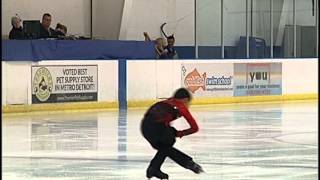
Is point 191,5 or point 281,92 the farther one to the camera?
point 191,5

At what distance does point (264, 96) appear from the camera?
20.7 m

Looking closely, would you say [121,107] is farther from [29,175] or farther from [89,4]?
[29,175]

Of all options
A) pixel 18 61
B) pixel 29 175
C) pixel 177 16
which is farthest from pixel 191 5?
pixel 29 175

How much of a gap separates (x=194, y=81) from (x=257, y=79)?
229 centimetres

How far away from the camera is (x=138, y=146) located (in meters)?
9.48

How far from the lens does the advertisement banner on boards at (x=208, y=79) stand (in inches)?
744

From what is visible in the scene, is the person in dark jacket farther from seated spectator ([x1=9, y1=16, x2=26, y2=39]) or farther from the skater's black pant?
seated spectator ([x1=9, y1=16, x2=26, y2=39])

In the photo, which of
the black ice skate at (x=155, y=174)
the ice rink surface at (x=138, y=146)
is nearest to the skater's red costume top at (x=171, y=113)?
the black ice skate at (x=155, y=174)

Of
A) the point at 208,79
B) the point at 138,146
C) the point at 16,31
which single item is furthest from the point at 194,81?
the point at 138,146

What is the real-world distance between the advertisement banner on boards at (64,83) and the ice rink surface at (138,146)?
0.78 meters

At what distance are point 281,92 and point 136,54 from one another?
15.4ft

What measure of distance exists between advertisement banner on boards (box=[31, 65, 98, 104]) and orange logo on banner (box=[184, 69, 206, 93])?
2638 mm

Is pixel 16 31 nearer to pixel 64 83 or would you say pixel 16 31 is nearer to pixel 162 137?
pixel 64 83

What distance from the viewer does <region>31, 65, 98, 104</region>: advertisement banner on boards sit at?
16156 mm
